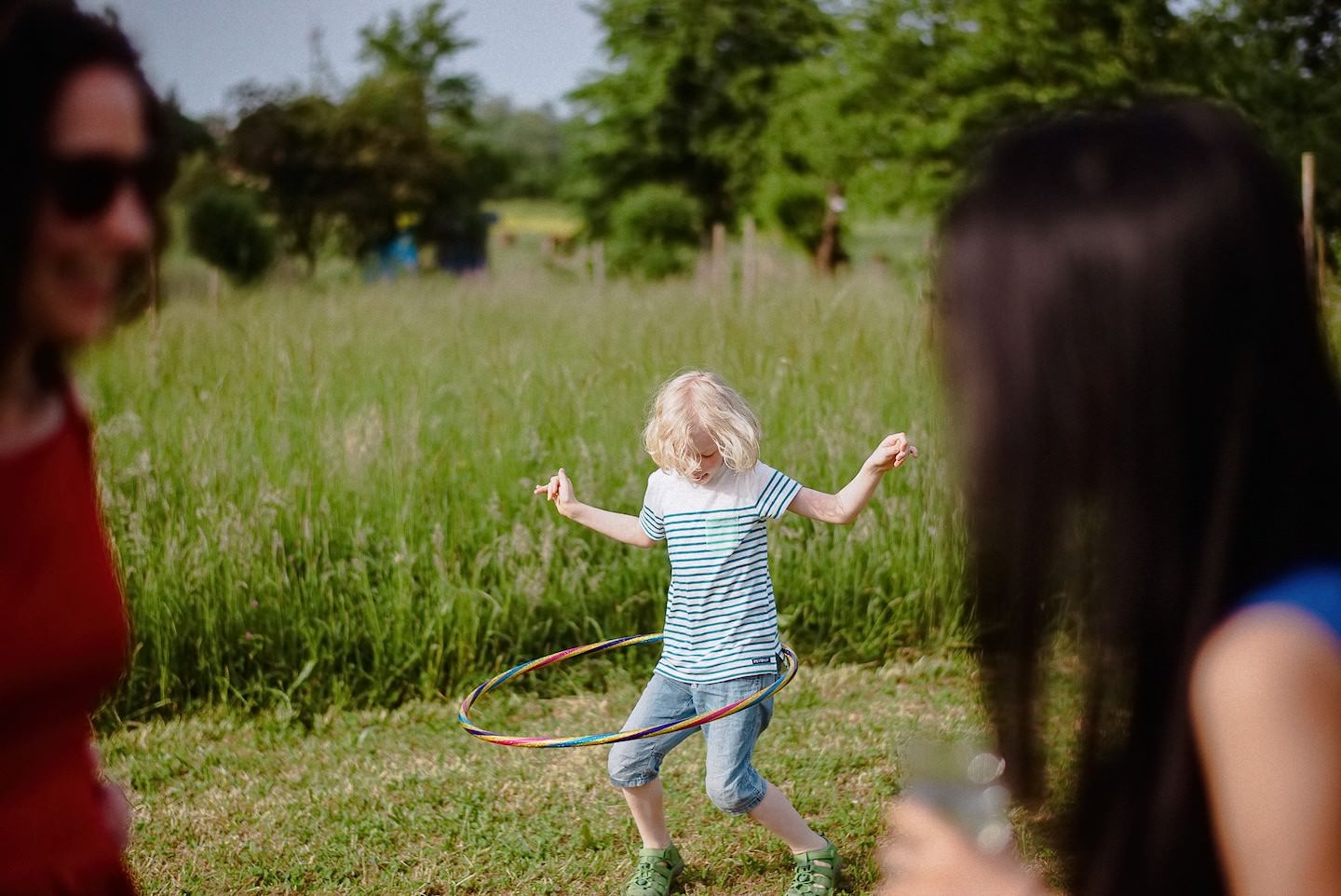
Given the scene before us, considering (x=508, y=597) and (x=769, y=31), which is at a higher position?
(x=769, y=31)

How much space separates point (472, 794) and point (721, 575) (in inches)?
61.0

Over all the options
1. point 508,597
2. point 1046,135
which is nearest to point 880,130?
point 508,597

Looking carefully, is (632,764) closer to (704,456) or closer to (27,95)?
(704,456)

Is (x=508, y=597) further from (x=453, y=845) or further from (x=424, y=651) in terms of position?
(x=453, y=845)

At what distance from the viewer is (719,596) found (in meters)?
3.60

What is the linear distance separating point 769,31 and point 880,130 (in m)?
11.1

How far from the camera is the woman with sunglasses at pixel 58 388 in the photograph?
1.34 metres

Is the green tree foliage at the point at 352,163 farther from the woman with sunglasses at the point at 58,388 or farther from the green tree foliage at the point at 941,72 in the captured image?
the woman with sunglasses at the point at 58,388

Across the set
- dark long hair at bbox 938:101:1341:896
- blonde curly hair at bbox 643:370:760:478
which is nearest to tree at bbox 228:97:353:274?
blonde curly hair at bbox 643:370:760:478

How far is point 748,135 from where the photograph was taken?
31.4 meters

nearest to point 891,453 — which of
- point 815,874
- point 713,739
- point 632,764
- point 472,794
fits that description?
point 713,739

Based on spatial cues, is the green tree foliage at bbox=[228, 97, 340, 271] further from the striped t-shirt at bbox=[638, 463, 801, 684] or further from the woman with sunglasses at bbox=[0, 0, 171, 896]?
the woman with sunglasses at bbox=[0, 0, 171, 896]

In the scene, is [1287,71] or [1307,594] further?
[1287,71]

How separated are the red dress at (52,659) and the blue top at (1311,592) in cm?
131
